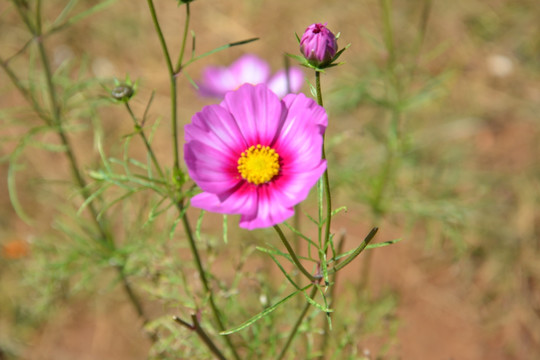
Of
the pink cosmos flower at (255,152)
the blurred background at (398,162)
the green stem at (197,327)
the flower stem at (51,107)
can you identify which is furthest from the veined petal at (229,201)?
the blurred background at (398,162)

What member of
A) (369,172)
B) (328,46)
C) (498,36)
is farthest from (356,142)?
(328,46)

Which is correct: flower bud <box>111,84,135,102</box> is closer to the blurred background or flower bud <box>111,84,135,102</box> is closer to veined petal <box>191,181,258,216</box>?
veined petal <box>191,181,258,216</box>

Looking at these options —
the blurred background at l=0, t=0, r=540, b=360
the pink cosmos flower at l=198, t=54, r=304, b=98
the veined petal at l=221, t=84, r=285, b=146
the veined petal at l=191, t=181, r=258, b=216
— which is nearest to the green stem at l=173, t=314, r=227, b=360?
the veined petal at l=191, t=181, r=258, b=216

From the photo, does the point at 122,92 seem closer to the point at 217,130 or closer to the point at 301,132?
the point at 217,130

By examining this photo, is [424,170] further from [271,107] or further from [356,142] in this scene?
[271,107]

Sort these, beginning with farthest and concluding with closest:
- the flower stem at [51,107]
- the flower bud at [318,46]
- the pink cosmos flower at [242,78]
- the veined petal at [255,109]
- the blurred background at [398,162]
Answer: the blurred background at [398,162], the pink cosmos flower at [242,78], the flower stem at [51,107], the veined petal at [255,109], the flower bud at [318,46]

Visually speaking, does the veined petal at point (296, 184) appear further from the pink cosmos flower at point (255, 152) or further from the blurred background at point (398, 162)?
the blurred background at point (398, 162)
